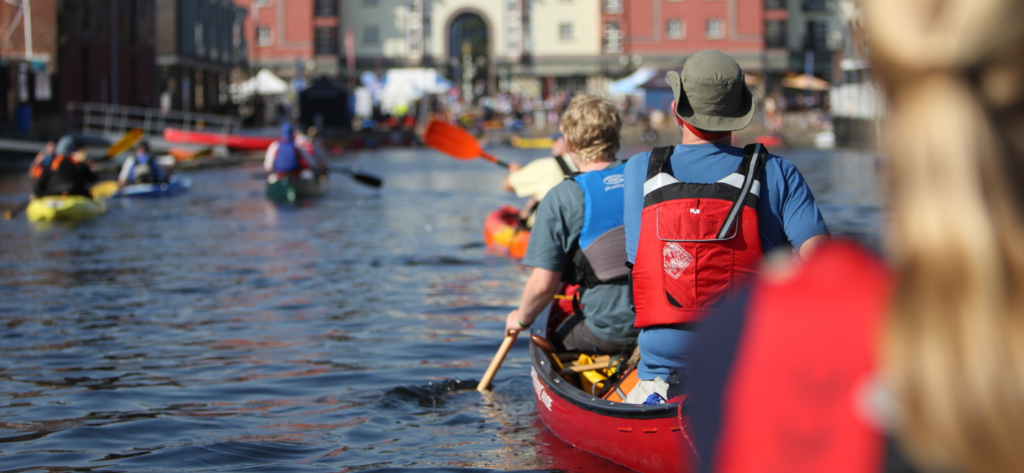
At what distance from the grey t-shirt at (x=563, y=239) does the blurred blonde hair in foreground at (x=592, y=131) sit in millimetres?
121

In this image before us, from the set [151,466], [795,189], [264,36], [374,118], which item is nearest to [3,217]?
[151,466]

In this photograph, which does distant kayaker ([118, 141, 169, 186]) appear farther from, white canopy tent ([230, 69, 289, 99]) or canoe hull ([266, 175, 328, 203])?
white canopy tent ([230, 69, 289, 99])

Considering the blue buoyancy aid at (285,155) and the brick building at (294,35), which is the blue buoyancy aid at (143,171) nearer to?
the blue buoyancy aid at (285,155)

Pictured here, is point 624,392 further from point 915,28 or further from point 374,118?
point 374,118

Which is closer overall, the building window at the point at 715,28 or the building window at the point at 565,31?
the building window at the point at 715,28

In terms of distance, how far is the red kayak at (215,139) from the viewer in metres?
34.2

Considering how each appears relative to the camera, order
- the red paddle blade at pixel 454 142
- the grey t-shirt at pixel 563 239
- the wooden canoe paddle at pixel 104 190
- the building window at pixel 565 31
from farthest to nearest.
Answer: the building window at pixel 565 31, the wooden canoe paddle at pixel 104 190, the red paddle blade at pixel 454 142, the grey t-shirt at pixel 563 239

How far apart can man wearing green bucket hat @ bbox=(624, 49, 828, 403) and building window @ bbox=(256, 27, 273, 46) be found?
221ft

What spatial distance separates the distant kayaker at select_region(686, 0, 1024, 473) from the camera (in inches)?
35.9

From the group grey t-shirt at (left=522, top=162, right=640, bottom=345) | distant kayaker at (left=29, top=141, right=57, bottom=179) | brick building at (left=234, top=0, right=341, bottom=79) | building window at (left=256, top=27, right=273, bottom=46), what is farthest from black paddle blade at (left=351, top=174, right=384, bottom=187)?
building window at (left=256, top=27, right=273, bottom=46)

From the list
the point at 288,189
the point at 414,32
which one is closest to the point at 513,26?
the point at 414,32

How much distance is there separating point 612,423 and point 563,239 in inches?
33.5

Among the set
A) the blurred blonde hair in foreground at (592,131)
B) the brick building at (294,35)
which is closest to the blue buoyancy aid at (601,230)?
the blurred blonde hair in foreground at (592,131)

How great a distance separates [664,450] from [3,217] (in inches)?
644
